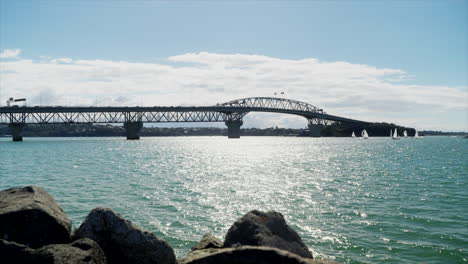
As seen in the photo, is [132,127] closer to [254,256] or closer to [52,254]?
[52,254]

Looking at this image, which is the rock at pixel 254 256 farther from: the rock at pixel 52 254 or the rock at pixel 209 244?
the rock at pixel 52 254

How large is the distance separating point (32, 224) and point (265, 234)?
5.87m

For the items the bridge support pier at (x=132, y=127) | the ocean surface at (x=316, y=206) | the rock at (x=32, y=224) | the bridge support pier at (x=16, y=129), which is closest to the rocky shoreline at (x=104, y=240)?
the rock at (x=32, y=224)

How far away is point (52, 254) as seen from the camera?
911 centimetres

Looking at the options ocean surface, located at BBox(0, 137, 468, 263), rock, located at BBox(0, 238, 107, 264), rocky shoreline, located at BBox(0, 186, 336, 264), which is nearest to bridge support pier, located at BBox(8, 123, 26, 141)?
ocean surface, located at BBox(0, 137, 468, 263)

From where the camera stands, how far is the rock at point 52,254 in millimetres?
9094

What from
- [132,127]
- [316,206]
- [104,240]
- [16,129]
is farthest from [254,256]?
[16,129]

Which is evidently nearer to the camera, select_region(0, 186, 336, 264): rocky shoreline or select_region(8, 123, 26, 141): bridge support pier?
select_region(0, 186, 336, 264): rocky shoreline

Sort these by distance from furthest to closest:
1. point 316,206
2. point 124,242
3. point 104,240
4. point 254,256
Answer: point 316,206
point 104,240
point 124,242
point 254,256

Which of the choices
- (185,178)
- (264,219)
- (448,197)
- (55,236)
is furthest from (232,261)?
(185,178)

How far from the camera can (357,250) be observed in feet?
52.1

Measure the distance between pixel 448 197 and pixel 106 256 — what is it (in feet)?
80.9

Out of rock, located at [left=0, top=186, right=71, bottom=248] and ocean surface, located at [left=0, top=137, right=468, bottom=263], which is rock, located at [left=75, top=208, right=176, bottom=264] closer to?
rock, located at [left=0, top=186, right=71, bottom=248]

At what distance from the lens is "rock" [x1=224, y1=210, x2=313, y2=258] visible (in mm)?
11406
